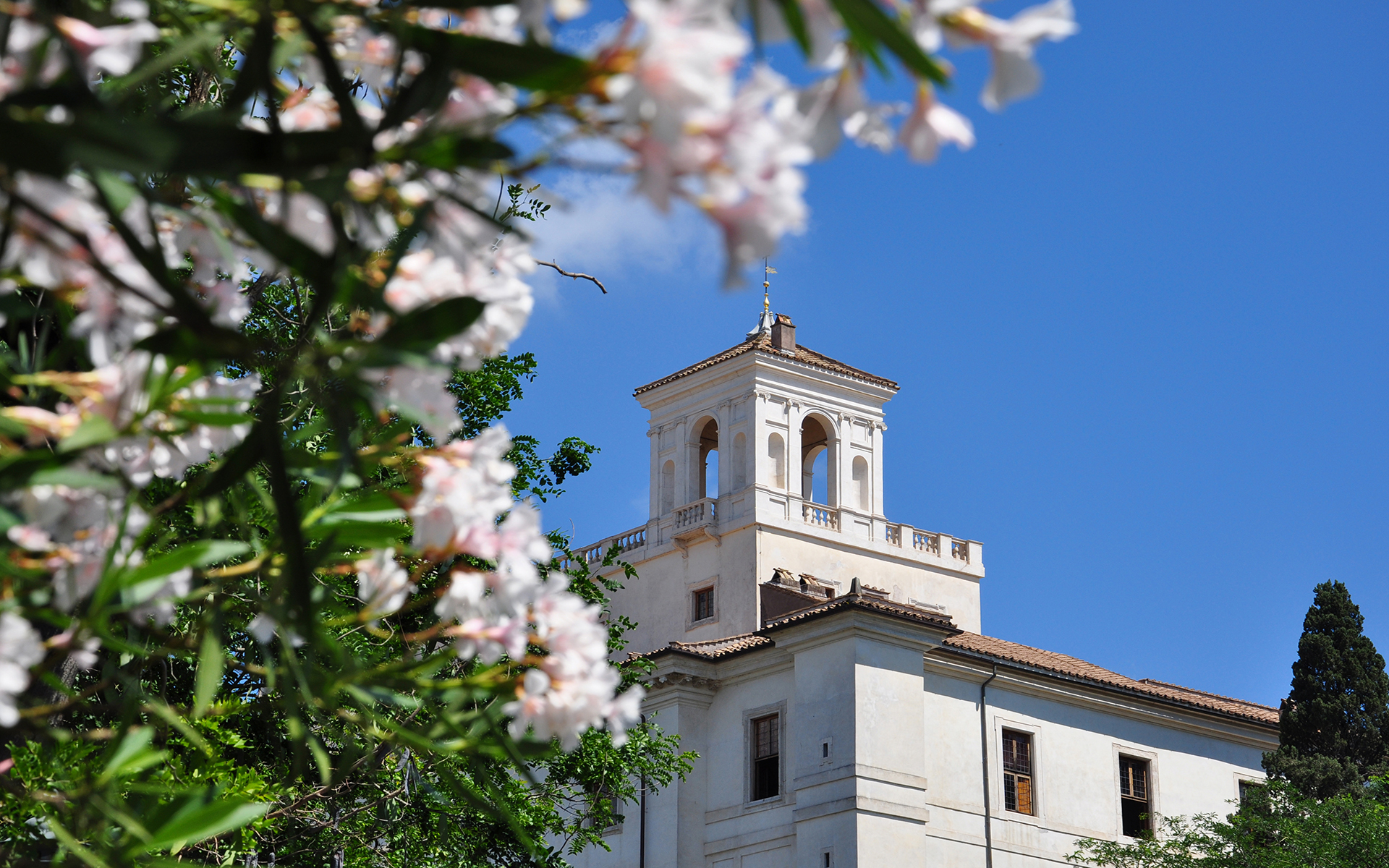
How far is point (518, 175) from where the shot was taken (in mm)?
1927

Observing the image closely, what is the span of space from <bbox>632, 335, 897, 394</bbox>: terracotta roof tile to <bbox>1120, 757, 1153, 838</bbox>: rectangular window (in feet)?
55.7

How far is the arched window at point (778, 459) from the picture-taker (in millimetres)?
44469

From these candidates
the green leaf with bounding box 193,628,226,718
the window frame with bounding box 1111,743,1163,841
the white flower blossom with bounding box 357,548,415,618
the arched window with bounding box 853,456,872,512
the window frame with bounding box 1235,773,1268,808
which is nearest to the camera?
the green leaf with bounding box 193,628,226,718

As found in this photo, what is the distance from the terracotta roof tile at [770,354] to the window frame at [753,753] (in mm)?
16682

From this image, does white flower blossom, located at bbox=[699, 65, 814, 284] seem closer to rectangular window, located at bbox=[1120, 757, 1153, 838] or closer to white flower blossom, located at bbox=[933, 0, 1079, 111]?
white flower blossom, located at bbox=[933, 0, 1079, 111]

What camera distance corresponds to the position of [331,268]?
5.92ft

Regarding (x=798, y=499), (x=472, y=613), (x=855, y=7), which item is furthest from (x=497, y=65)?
(x=798, y=499)

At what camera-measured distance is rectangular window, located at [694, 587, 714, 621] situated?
42594mm

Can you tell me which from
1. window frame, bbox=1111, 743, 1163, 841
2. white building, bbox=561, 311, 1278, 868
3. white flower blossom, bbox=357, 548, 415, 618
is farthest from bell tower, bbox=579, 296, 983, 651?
white flower blossom, bbox=357, 548, 415, 618

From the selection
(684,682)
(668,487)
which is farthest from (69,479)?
(668,487)

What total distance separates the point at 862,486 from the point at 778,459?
307 cm

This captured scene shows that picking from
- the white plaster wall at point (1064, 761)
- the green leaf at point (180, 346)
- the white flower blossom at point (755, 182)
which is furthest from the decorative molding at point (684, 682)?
the white flower blossom at point (755, 182)

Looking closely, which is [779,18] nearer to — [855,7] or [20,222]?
Result: [855,7]

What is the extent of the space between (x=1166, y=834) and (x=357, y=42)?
31.7 m
